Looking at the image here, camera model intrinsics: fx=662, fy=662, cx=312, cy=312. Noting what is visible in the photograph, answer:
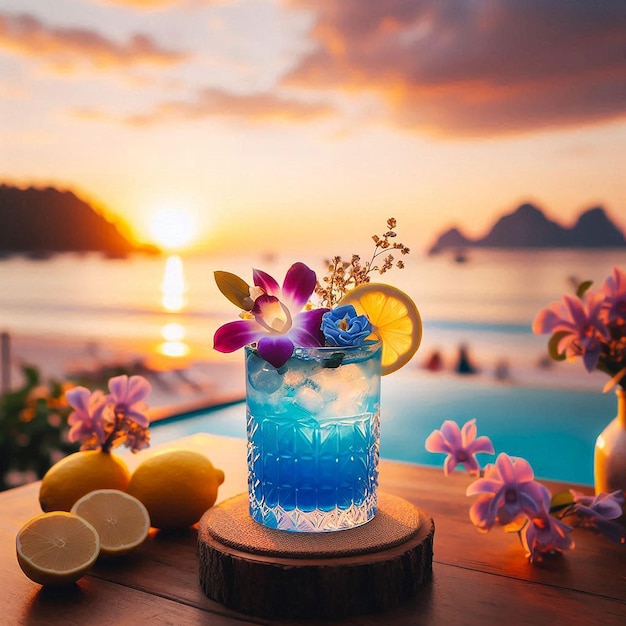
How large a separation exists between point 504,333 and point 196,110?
5324mm

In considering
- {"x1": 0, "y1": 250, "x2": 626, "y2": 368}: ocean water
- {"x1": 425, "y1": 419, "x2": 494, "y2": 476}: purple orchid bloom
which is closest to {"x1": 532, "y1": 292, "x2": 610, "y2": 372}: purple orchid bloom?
{"x1": 425, "y1": 419, "x2": 494, "y2": 476}: purple orchid bloom

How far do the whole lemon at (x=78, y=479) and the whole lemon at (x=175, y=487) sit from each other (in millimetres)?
43

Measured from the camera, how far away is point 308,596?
0.92 metres

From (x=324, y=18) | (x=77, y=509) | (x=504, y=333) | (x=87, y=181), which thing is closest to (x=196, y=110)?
(x=87, y=181)

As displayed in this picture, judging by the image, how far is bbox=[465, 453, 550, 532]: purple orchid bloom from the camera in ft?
3.58

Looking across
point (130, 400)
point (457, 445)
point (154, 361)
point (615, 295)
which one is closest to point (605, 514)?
point (457, 445)

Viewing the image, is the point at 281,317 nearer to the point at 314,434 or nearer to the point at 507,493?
the point at 314,434

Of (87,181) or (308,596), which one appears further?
(87,181)

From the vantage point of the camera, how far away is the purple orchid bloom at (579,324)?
1.25m

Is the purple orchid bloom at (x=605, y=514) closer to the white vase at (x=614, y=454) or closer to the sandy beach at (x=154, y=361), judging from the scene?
the white vase at (x=614, y=454)

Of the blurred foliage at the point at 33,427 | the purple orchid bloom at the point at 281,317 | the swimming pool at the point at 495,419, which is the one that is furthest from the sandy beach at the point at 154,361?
the purple orchid bloom at the point at 281,317

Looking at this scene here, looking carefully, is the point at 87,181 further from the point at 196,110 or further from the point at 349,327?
the point at 349,327

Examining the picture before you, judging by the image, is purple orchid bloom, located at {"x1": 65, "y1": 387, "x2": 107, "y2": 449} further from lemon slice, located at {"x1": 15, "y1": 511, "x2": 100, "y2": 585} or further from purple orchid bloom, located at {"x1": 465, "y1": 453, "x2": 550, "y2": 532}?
purple orchid bloom, located at {"x1": 465, "y1": 453, "x2": 550, "y2": 532}

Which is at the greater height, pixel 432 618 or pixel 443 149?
pixel 443 149
